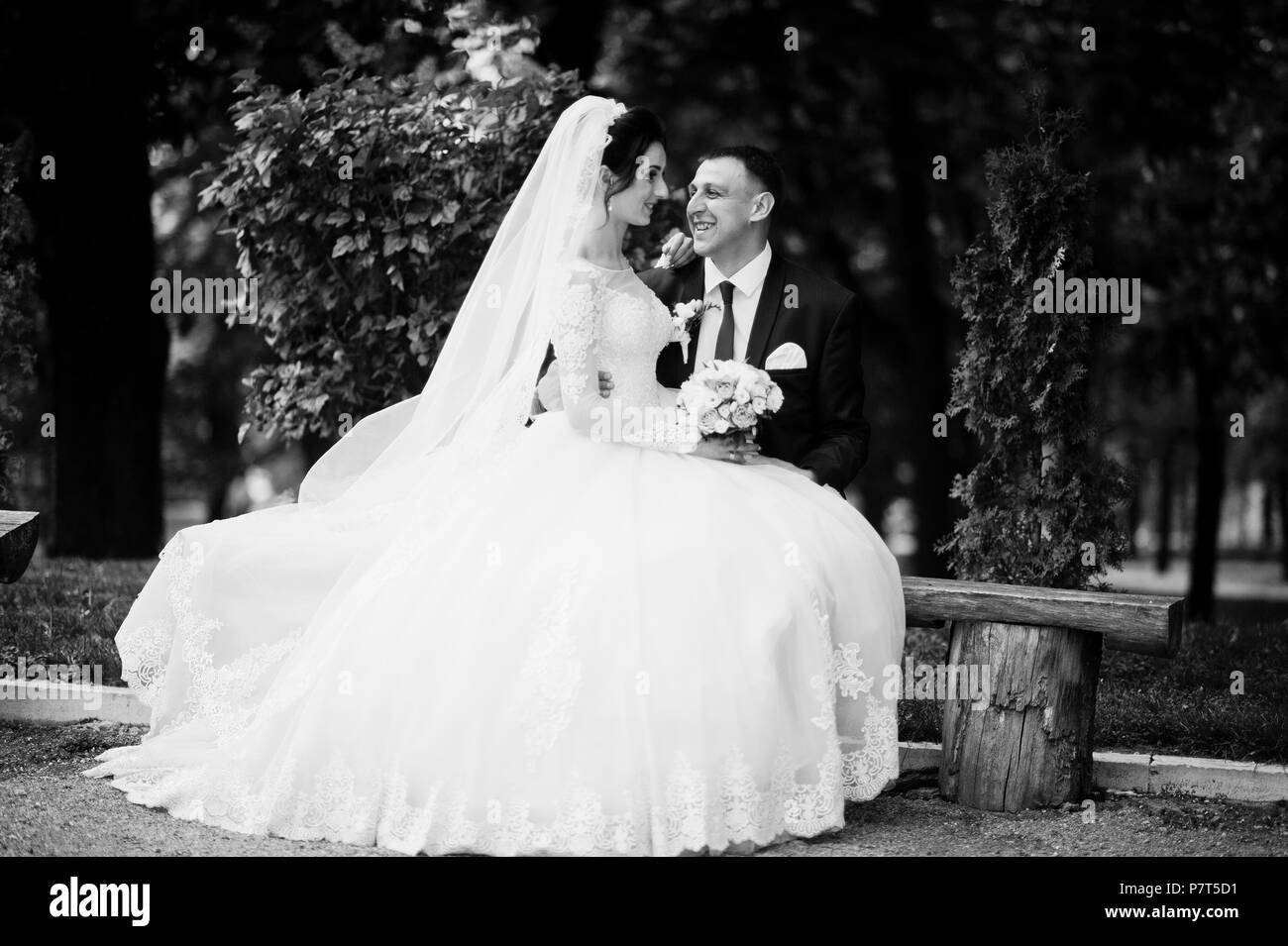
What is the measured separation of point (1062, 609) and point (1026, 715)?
0.47 m

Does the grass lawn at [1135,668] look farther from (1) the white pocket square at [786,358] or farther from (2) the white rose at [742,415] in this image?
(2) the white rose at [742,415]

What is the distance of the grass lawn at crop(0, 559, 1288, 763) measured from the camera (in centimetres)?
599

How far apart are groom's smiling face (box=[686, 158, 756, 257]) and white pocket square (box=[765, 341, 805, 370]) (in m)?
0.56

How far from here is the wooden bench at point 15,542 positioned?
19.6 feet

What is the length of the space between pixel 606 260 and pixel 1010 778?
262 centimetres

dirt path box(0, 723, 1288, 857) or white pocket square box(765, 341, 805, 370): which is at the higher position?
white pocket square box(765, 341, 805, 370)

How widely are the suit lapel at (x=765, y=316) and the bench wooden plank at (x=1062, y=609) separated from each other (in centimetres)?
122

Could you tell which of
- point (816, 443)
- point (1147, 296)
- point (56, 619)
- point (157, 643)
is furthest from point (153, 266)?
point (1147, 296)

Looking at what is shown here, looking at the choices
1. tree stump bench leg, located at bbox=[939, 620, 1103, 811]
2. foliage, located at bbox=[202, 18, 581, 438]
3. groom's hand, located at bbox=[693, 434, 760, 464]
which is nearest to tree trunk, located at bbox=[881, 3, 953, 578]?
foliage, located at bbox=[202, 18, 581, 438]

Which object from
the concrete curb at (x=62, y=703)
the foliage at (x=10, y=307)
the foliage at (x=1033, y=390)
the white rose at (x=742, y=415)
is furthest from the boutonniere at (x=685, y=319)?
the foliage at (x=10, y=307)

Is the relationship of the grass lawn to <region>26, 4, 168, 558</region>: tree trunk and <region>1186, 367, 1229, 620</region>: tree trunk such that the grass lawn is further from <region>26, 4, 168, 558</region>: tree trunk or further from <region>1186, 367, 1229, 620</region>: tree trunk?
<region>1186, 367, 1229, 620</region>: tree trunk

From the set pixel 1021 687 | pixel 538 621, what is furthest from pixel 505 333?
pixel 1021 687

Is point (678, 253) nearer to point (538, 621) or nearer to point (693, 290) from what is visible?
point (693, 290)

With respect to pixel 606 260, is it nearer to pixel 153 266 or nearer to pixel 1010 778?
pixel 1010 778
